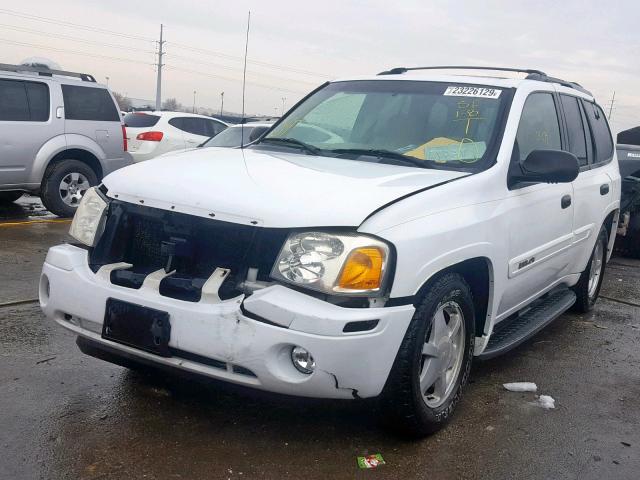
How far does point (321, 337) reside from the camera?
2645mm

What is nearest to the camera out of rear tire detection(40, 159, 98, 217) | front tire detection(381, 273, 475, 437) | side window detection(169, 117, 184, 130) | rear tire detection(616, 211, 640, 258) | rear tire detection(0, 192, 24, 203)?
front tire detection(381, 273, 475, 437)

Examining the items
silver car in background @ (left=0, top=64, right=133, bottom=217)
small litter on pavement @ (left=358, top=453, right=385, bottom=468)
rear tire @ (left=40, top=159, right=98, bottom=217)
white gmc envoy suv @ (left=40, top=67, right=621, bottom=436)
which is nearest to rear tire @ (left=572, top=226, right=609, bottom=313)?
white gmc envoy suv @ (left=40, top=67, right=621, bottom=436)

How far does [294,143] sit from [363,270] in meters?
1.55

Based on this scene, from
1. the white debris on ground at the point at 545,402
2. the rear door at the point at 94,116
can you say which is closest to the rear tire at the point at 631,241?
the white debris on ground at the point at 545,402

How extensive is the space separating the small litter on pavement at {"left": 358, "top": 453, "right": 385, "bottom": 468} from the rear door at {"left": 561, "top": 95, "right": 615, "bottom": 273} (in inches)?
97.2

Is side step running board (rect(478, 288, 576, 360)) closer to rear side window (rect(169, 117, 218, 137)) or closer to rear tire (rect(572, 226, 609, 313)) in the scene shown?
rear tire (rect(572, 226, 609, 313))

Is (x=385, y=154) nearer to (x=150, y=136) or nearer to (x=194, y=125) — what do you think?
(x=150, y=136)

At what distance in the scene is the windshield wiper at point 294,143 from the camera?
394 cm

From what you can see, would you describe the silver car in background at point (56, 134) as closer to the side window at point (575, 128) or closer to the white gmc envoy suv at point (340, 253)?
the white gmc envoy suv at point (340, 253)

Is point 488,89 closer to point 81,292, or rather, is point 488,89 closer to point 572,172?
point 572,172

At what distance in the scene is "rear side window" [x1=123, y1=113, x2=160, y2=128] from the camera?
1295 cm

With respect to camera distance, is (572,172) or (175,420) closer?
(175,420)

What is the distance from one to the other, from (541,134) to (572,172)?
2.47 ft

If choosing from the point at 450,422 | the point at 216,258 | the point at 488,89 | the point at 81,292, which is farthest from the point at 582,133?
the point at 81,292
